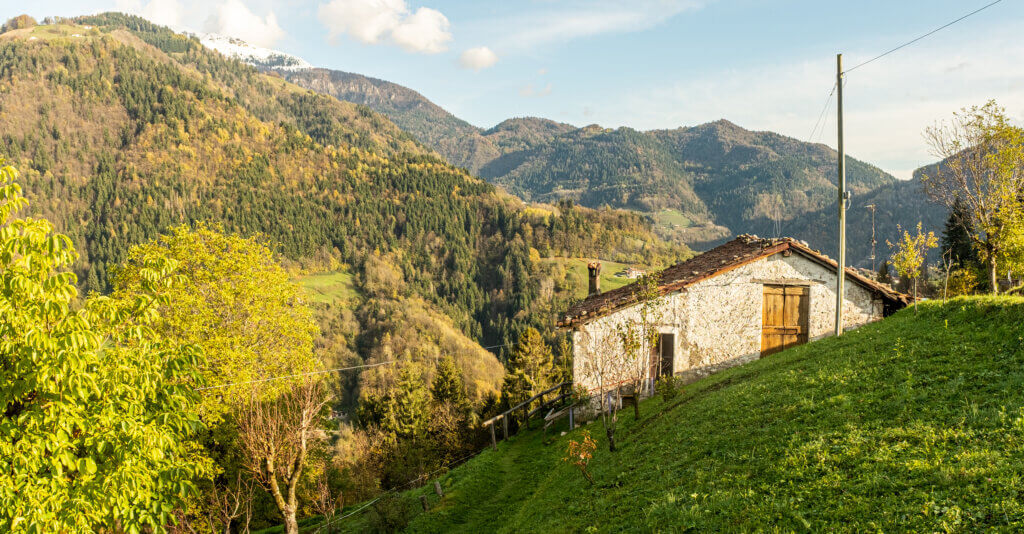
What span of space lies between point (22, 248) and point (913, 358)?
1614cm

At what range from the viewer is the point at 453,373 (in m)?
59.9

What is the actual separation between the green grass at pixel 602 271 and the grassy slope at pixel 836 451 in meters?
125

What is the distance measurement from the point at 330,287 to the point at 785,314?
150 m

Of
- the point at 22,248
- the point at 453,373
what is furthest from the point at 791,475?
the point at 453,373

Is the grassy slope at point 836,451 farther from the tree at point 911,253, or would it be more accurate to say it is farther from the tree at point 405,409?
the tree at point 405,409

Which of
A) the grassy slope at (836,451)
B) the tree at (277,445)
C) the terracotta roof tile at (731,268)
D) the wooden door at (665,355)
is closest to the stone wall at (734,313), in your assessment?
the wooden door at (665,355)

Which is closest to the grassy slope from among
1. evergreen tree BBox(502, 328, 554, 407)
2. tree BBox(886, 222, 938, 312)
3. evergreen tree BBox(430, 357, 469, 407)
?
tree BBox(886, 222, 938, 312)

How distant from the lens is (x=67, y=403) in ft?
21.4

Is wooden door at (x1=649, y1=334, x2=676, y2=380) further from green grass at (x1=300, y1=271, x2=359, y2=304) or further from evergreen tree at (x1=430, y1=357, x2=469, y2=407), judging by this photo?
green grass at (x1=300, y1=271, x2=359, y2=304)

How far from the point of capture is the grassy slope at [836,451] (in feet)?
21.3

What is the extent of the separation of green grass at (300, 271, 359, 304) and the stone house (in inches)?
5151

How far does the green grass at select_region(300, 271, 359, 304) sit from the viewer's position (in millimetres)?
146375

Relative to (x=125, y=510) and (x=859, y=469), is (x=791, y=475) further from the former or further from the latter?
(x=125, y=510)

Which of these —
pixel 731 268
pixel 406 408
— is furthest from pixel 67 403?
pixel 406 408
